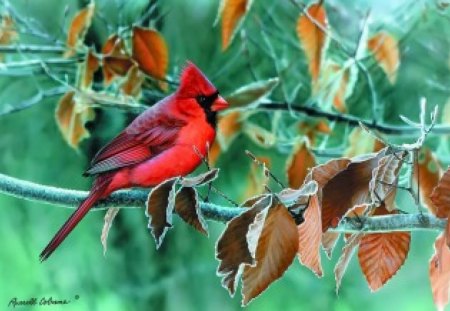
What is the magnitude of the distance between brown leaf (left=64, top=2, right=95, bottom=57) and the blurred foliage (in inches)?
0.6

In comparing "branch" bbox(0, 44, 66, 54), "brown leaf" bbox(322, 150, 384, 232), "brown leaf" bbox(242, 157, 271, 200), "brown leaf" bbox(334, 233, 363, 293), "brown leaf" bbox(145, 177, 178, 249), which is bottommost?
"brown leaf" bbox(242, 157, 271, 200)

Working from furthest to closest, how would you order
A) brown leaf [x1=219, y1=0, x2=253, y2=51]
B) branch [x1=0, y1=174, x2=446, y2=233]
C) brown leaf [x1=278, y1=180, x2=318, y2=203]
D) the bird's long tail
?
brown leaf [x1=219, y1=0, x2=253, y2=51] → the bird's long tail → branch [x1=0, y1=174, x2=446, y2=233] → brown leaf [x1=278, y1=180, x2=318, y2=203]

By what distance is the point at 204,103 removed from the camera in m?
0.96

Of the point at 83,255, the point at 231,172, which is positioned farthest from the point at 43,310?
the point at 231,172

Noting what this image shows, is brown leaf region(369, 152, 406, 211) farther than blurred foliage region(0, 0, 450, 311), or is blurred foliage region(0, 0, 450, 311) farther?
blurred foliage region(0, 0, 450, 311)

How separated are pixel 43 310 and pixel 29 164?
7.4 inches

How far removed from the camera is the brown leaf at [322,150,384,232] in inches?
25.1

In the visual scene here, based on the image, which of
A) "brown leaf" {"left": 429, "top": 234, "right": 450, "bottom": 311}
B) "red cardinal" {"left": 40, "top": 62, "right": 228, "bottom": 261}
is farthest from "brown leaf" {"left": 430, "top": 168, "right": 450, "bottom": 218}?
"red cardinal" {"left": 40, "top": 62, "right": 228, "bottom": 261}

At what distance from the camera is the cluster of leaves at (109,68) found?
1.08 m

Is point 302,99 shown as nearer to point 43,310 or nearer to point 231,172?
point 231,172

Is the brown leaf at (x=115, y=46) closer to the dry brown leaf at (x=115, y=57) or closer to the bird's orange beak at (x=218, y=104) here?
the dry brown leaf at (x=115, y=57)

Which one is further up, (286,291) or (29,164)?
(29,164)

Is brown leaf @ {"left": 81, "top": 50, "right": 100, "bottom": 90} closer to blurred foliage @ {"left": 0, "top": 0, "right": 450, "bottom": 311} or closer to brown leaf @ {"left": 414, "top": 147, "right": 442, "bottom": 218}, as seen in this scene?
blurred foliage @ {"left": 0, "top": 0, "right": 450, "bottom": 311}
